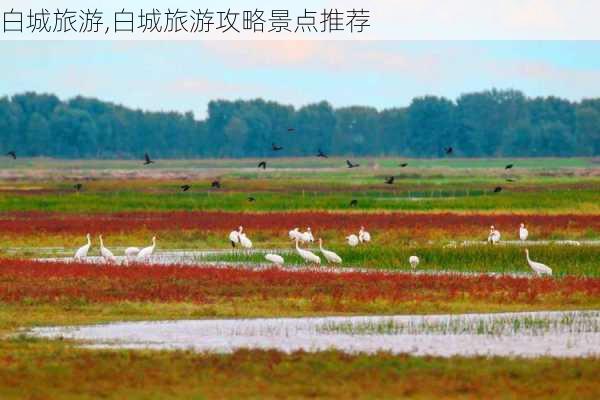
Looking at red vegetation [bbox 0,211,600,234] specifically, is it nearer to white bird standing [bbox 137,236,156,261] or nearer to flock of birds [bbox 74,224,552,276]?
flock of birds [bbox 74,224,552,276]

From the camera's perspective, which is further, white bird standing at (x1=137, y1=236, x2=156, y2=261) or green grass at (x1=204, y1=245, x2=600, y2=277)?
white bird standing at (x1=137, y1=236, x2=156, y2=261)

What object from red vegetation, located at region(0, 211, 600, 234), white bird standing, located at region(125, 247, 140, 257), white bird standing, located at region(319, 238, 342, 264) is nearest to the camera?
white bird standing, located at region(319, 238, 342, 264)

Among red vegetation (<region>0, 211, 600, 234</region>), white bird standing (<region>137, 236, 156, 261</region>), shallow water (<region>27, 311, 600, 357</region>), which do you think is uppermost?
shallow water (<region>27, 311, 600, 357</region>)

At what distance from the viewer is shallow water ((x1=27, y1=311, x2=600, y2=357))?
21469 millimetres

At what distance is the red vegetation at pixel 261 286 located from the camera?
28.3 meters

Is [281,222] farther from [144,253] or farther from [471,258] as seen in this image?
[471,258]

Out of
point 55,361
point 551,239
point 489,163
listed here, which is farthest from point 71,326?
point 489,163

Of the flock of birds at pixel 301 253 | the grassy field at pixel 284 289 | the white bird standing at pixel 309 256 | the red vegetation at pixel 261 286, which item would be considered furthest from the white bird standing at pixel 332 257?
the red vegetation at pixel 261 286

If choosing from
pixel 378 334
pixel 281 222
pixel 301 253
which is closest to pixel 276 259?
pixel 301 253

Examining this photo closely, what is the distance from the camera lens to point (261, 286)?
29844mm

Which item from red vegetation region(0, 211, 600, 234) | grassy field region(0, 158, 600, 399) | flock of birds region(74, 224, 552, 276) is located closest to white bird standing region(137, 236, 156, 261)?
flock of birds region(74, 224, 552, 276)

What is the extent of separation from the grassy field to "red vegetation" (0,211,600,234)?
83mm

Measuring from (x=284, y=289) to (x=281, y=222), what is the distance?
22682mm

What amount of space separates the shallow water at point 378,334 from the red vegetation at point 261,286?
2385mm
